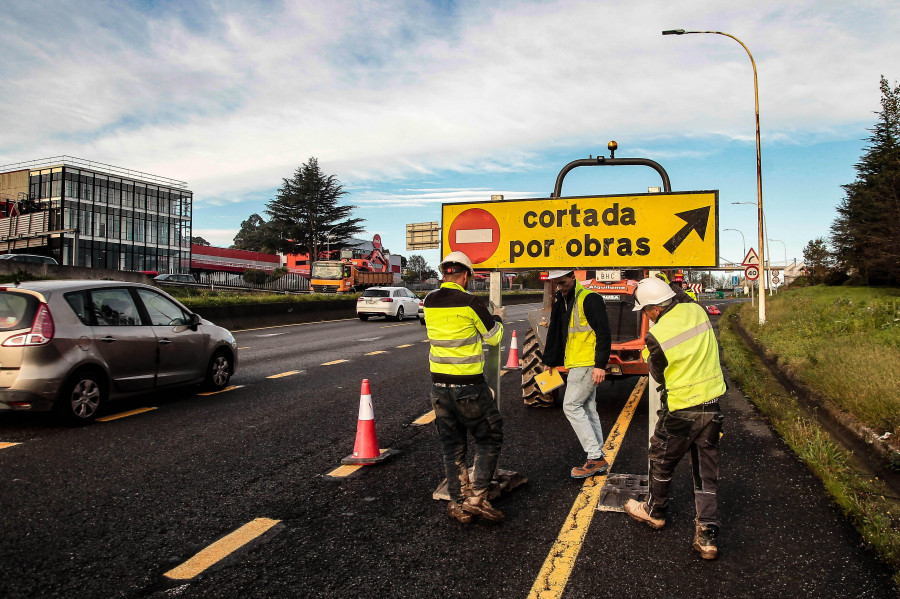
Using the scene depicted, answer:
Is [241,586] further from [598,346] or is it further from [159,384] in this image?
[159,384]

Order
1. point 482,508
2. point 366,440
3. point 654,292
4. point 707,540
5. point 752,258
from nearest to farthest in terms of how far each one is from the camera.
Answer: point 707,540, point 654,292, point 482,508, point 366,440, point 752,258

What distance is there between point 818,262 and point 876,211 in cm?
1090

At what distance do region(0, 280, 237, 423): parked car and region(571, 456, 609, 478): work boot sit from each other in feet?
17.3

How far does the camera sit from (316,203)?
252 ft

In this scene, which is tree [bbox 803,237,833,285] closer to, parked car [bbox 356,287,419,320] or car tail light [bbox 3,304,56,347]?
parked car [bbox 356,287,419,320]

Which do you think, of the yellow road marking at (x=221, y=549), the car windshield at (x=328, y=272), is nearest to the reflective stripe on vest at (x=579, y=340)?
the yellow road marking at (x=221, y=549)

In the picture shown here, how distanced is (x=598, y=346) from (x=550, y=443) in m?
1.61

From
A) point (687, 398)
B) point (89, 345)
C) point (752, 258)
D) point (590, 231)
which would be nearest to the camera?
point (687, 398)

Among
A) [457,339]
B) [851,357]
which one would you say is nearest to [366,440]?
[457,339]

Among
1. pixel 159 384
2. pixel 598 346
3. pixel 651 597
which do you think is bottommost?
pixel 651 597

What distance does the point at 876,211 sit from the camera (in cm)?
4053

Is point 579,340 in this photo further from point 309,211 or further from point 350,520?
point 309,211

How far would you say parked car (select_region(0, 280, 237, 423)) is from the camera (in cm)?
662

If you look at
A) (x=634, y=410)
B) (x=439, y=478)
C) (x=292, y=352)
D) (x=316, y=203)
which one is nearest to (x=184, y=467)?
(x=439, y=478)
